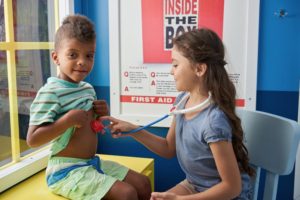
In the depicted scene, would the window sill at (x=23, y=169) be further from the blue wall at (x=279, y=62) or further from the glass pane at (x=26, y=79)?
the blue wall at (x=279, y=62)

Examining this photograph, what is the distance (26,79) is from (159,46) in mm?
565

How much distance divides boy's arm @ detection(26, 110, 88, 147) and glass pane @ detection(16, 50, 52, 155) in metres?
0.37

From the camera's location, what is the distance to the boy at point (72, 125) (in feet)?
3.27

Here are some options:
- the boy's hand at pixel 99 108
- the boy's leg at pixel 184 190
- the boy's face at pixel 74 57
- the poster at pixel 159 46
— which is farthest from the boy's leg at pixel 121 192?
the poster at pixel 159 46

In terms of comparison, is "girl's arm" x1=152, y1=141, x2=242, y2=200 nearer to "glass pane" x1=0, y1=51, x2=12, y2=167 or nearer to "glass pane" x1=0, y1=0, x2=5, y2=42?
"glass pane" x1=0, y1=51, x2=12, y2=167

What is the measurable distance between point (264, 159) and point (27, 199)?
0.73 m

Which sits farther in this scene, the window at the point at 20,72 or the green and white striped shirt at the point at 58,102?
the window at the point at 20,72

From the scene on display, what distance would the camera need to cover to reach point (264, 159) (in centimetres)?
105

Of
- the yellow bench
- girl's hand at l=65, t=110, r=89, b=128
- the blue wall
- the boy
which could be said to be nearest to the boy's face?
the boy

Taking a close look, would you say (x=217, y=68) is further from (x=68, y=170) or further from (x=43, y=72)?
(x=43, y=72)

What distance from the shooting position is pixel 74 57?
105cm

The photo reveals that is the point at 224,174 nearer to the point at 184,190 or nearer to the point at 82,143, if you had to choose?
the point at 184,190

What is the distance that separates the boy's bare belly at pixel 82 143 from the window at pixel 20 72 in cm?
27

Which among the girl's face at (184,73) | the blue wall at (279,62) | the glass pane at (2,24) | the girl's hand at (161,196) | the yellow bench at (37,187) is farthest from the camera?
the blue wall at (279,62)
